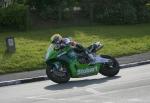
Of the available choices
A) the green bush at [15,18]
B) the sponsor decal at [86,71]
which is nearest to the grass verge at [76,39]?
the green bush at [15,18]

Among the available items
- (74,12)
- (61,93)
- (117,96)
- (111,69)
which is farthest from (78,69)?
(74,12)

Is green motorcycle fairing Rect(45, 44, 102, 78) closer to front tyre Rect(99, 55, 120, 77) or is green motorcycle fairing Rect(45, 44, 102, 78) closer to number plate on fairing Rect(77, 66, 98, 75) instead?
number plate on fairing Rect(77, 66, 98, 75)

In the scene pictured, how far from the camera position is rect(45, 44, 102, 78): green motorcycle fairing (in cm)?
1692

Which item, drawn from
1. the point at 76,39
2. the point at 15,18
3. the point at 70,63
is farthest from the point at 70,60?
the point at 15,18

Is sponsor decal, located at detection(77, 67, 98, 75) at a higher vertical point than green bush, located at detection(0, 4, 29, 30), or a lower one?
lower

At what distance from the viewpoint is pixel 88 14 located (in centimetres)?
3209

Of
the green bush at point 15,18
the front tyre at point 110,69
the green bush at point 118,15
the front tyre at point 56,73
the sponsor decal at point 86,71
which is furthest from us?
the green bush at point 118,15

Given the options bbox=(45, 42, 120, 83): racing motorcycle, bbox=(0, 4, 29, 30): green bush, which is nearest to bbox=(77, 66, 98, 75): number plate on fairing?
bbox=(45, 42, 120, 83): racing motorcycle

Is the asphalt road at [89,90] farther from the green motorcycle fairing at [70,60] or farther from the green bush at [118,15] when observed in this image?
the green bush at [118,15]

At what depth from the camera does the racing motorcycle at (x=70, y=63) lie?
1694 centimetres

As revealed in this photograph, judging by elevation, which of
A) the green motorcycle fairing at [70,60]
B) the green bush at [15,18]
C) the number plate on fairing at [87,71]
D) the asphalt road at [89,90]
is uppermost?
the green bush at [15,18]

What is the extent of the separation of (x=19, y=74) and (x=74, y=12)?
12.9 meters

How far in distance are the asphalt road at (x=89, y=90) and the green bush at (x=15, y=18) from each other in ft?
35.6

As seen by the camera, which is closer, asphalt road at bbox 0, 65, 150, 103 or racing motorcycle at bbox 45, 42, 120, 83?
asphalt road at bbox 0, 65, 150, 103
